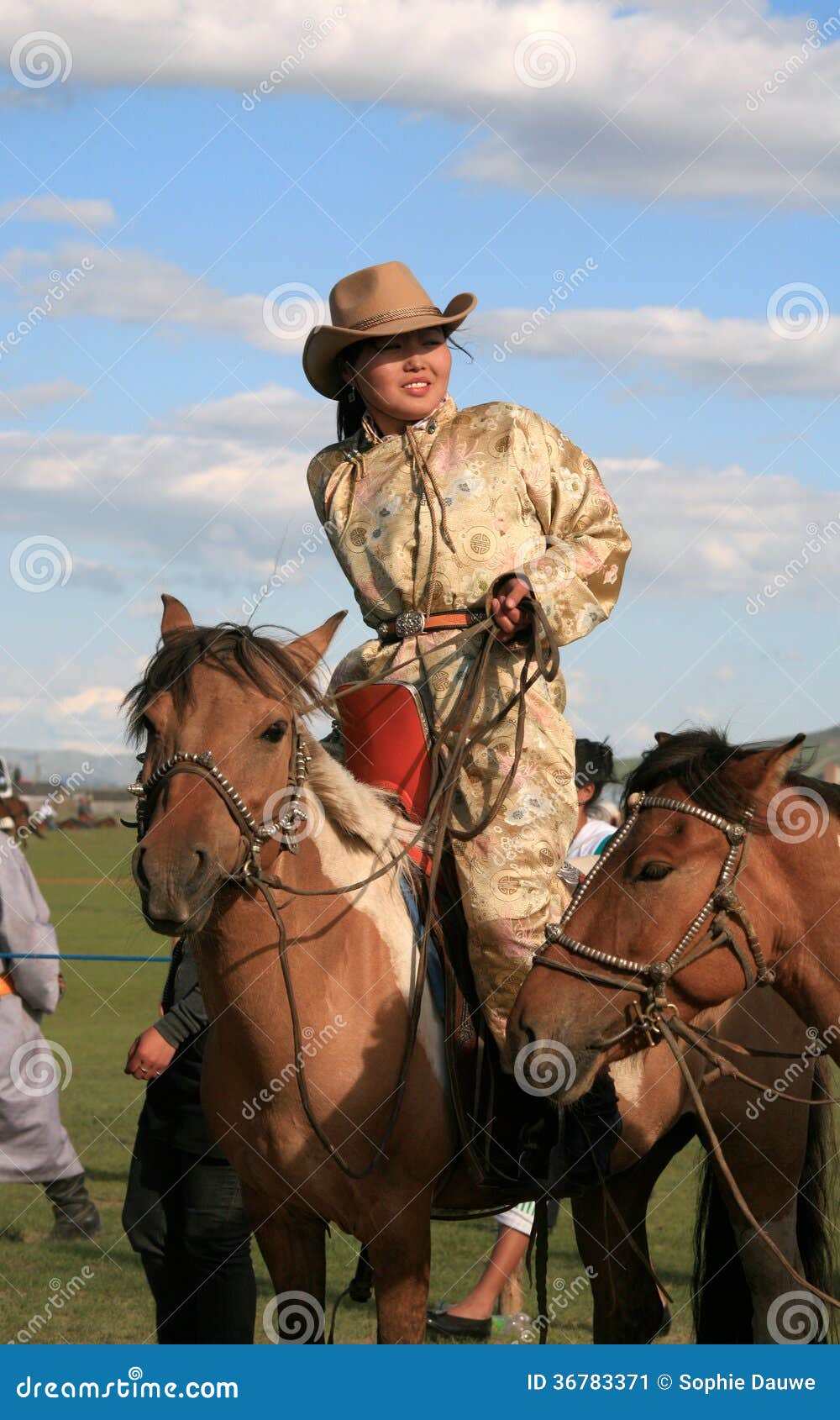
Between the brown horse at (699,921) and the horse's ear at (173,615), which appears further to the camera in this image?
the horse's ear at (173,615)

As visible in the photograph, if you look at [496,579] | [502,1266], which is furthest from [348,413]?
[502,1266]

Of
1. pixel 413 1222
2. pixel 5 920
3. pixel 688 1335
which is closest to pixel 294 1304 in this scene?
pixel 413 1222

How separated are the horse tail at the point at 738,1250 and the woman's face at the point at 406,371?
2439 millimetres

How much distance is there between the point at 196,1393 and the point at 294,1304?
51 cm

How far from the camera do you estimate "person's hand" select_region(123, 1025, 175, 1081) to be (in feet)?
14.9

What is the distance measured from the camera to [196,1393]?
362 centimetres

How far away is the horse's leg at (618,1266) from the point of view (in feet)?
16.8

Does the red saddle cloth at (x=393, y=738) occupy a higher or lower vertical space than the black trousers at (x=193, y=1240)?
higher

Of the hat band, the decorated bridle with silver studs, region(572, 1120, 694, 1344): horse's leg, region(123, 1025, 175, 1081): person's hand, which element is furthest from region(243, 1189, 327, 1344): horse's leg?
the hat band

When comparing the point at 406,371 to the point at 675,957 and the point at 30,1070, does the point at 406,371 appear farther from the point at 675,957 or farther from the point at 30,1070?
the point at 30,1070

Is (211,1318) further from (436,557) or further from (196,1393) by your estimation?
(436,557)

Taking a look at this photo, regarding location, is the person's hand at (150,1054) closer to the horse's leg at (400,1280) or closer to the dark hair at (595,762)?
the horse's leg at (400,1280)

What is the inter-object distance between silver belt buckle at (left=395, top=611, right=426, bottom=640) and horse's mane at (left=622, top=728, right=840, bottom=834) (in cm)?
88

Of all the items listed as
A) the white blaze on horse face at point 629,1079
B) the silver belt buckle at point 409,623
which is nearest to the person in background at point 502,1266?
the white blaze on horse face at point 629,1079
